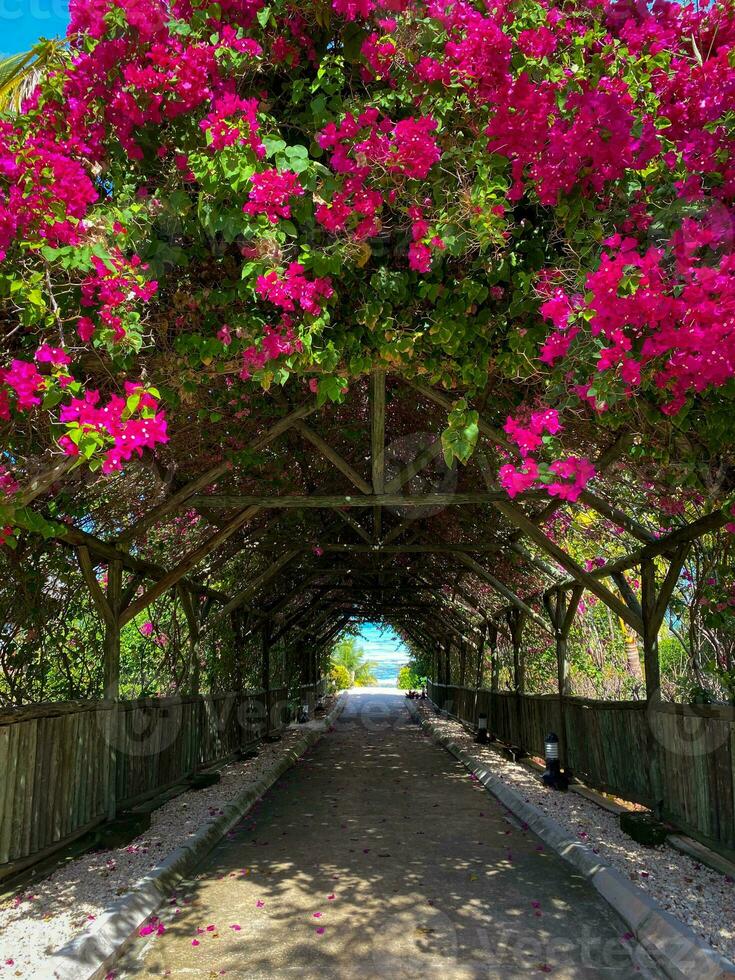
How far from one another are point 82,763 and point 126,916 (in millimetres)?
2318

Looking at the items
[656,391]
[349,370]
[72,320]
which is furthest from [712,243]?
[72,320]

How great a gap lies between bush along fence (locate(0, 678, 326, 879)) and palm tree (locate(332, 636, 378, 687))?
56.4 metres

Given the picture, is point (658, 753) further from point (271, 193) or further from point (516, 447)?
point (271, 193)

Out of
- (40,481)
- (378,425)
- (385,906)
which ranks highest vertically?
(378,425)

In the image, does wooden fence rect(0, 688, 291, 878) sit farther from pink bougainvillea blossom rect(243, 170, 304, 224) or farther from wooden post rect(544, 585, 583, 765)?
wooden post rect(544, 585, 583, 765)

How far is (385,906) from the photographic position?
A: 17.0 ft

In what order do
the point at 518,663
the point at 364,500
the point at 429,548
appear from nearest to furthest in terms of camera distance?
the point at 364,500 < the point at 429,548 < the point at 518,663

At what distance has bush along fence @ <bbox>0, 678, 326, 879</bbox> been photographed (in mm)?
5527

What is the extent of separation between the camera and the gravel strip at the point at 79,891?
13.7 feet

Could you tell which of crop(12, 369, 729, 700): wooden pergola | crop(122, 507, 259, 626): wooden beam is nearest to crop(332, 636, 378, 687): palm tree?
crop(12, 369, 729, 700): wooden pergola

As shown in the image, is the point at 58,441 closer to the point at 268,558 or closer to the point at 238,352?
the point at 238,352

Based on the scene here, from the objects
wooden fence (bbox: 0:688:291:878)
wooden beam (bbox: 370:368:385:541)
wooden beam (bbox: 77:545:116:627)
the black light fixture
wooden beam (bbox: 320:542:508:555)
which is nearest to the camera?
wooden fence (bbox: 0:688:291:878)

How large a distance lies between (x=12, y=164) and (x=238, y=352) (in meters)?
1.57

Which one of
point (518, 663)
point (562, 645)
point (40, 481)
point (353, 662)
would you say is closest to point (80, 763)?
point (40, 481)
